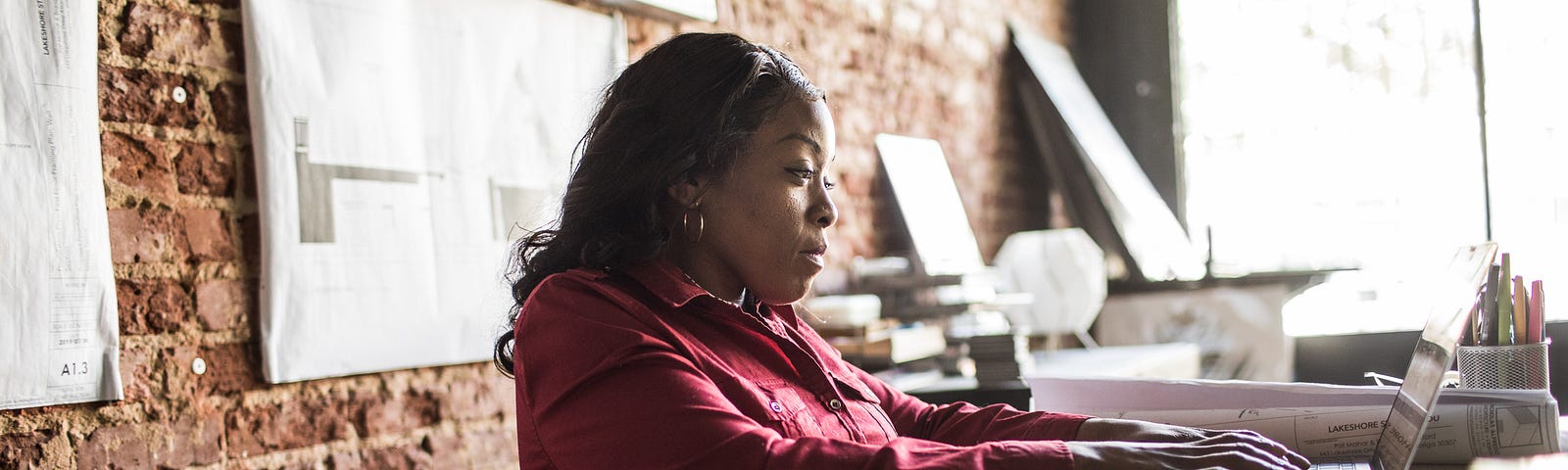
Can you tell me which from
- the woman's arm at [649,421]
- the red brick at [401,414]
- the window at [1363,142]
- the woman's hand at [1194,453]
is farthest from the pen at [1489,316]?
the window at [1363,142]

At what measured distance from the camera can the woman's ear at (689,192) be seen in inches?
57.5

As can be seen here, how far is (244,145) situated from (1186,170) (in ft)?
14.6

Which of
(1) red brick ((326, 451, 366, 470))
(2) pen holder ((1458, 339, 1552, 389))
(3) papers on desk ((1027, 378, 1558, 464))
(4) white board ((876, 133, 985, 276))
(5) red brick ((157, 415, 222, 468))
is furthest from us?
(4) white board ((876, 133, 985, 276))

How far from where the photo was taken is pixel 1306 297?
4957 mm

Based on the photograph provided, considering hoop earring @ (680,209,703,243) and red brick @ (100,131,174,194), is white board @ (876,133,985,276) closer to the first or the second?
hoop earring @ (680,209,703,243)

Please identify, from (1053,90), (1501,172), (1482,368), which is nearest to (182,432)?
(1482,368)

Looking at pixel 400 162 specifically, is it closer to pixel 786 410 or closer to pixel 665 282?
pixel 665 282

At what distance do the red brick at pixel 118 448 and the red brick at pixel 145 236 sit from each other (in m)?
0.24

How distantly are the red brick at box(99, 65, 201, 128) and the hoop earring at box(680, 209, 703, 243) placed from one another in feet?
2.69

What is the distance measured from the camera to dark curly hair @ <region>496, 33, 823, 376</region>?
4.68 feet

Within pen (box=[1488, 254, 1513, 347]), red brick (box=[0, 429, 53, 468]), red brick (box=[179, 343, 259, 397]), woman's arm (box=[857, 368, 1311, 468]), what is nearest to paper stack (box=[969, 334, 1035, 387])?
woman's arm (box=[857, 368, 1311, 468])

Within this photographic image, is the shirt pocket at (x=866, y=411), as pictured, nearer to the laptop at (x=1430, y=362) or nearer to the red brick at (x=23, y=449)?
the laptop at (x=1430, y=362)

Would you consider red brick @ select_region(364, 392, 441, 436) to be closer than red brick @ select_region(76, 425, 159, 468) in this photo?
No

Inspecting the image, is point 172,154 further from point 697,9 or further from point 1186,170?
point 1186,170
